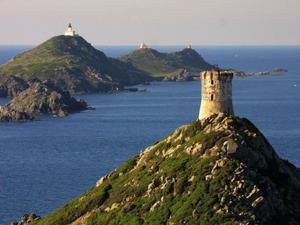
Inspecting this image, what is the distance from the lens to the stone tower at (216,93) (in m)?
71.8

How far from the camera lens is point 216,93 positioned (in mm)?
72125

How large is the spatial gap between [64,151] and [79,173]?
31.3 meters

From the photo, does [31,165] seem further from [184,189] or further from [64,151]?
[184,189]

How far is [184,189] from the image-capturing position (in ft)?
212

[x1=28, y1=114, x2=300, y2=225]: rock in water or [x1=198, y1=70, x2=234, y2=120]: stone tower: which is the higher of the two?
[x1=198, y1=70, x2=234, y2=120]: stone tower

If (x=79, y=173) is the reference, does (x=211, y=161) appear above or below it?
above

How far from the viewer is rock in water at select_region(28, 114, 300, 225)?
6109 centimetres

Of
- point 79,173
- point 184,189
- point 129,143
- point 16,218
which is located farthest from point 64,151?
point 184,189

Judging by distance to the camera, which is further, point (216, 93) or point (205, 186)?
point (216, 93)

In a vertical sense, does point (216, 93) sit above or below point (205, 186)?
above

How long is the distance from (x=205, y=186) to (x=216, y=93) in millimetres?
11653

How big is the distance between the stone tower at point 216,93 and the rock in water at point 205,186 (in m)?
1.76

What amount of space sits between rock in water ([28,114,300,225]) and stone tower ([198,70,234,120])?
5.78 ft

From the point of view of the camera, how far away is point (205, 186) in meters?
63.4
